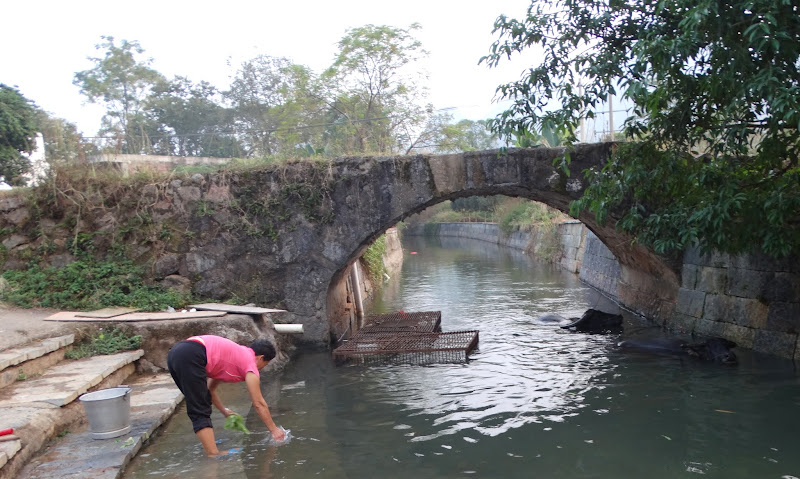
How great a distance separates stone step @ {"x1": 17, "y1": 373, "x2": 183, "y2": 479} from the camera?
444 centimetres

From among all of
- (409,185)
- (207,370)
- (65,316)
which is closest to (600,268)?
(409,185)

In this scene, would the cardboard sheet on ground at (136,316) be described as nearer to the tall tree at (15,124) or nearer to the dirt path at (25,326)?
the dirt path at (25,326)

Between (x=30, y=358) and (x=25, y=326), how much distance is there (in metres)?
1.41

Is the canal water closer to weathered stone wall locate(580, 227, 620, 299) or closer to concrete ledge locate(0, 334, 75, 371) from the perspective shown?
concrete ledge locate(0, 334, 75, 371)

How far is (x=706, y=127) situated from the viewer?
6605mm

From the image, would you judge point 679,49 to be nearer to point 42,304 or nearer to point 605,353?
point 605,353

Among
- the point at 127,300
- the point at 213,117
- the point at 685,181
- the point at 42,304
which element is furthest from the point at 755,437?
the point at 213,117

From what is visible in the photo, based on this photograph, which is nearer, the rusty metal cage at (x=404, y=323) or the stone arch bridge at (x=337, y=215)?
the stone arch bridge at (x=337, y=215)

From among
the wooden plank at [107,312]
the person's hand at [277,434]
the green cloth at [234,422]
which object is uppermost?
the wooden plank at [107,312]

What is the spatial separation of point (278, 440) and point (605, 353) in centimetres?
567

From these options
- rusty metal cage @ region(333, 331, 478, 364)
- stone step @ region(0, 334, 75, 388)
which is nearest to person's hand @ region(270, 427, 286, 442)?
stone step @ region(0, 334, 75, 388)

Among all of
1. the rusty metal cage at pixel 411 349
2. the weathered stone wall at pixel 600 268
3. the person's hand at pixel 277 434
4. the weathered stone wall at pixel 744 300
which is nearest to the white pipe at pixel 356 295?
the rusty metal cage at pixel 411 349

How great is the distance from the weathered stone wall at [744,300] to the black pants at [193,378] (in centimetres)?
671

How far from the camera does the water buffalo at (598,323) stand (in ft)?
35.6
